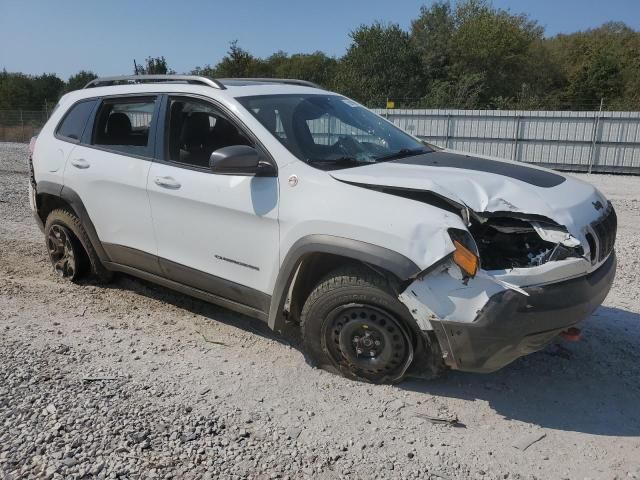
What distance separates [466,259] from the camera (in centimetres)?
275

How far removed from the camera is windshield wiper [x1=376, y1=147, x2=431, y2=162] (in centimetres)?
373

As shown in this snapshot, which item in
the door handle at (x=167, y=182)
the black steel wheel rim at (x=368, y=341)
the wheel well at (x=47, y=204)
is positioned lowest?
the black steel wheel rim at (x=368, y=341)

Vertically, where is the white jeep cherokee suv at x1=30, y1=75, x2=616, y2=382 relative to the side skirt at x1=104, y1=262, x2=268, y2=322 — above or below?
above

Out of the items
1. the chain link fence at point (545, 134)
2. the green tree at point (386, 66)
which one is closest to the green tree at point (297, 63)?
the green tree at point (386, 66)

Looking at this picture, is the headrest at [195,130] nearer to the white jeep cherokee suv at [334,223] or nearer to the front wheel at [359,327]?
the white jeep cherokee suv at [334,223]

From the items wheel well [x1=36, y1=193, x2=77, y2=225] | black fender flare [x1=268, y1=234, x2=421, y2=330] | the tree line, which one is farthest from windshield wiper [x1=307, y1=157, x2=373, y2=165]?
the tree line

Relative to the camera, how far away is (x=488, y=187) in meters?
2.99

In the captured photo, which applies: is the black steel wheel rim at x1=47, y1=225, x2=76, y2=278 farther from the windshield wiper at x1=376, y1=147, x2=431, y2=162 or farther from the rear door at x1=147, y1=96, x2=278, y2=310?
the windshield wiper at x1=376, y1=147, x2=431, y2=162

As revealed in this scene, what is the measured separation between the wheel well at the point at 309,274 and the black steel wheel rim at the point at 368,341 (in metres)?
0.27

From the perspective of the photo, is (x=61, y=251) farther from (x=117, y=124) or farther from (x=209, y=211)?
(x=209, y=211)

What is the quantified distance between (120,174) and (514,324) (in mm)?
3146

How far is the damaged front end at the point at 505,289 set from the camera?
276cm

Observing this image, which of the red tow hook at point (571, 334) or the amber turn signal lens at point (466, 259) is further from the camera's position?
the red tow hook at point (571, 334)

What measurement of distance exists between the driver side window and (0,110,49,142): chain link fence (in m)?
30.4
